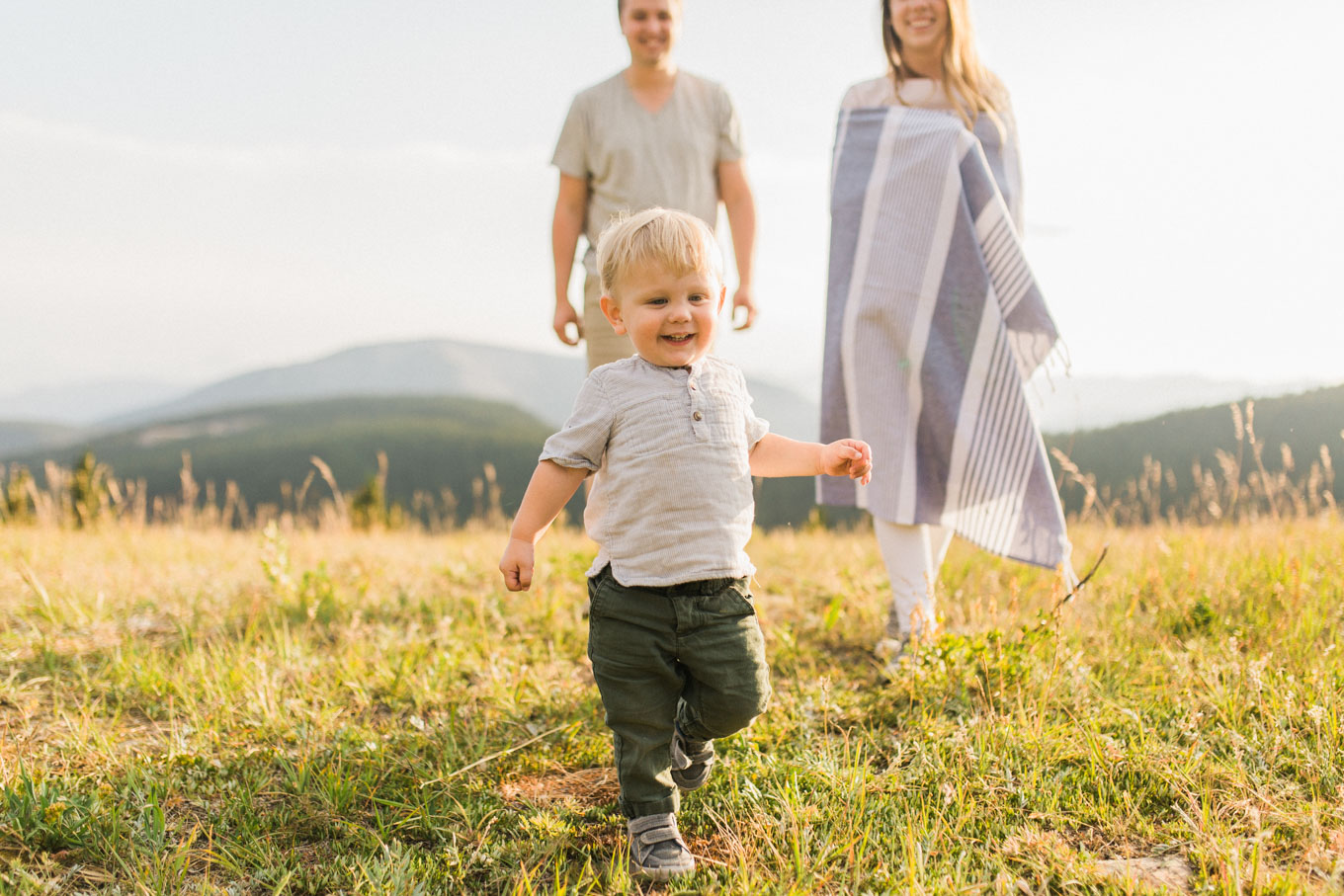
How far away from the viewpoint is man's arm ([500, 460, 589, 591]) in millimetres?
1879

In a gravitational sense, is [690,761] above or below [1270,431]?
below

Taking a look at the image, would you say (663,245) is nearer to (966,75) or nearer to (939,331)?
(939,331)

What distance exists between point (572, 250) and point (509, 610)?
1.63 meters

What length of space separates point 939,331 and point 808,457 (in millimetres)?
1130

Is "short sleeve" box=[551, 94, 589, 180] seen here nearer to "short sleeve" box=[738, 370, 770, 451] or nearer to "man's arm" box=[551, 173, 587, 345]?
"man's arm" box=[551, 173, 587, 345]

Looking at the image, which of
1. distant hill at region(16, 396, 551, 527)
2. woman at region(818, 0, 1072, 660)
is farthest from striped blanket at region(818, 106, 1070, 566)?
distant hill at region(16, 396, 551, 527)

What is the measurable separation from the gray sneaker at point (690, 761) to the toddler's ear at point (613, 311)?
1.02 metres

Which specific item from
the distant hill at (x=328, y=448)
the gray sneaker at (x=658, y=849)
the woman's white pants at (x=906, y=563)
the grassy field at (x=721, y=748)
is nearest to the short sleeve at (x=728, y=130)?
the woman's white pants at (x=906, y=563)

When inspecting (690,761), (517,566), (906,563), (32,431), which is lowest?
(32,431)

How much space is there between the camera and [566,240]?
3.43 metres

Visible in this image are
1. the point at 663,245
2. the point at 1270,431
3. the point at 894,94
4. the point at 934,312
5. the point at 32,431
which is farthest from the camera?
the point at 32,431

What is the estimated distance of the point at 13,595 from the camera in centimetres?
391

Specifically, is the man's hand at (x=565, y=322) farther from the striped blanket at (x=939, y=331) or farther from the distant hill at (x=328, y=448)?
the distant hill at (x=328, y=448)

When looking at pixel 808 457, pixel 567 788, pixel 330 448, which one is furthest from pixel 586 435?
pixel 330 448
